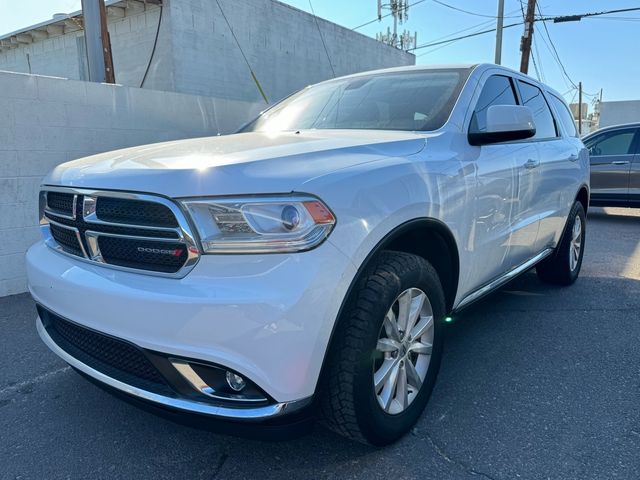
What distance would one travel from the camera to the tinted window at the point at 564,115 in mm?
4612

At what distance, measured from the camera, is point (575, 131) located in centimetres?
500

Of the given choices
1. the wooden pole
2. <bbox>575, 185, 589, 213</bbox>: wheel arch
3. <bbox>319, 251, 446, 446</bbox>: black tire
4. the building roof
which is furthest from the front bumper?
the building roof

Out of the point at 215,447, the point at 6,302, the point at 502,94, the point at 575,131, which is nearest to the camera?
the point at 215,447

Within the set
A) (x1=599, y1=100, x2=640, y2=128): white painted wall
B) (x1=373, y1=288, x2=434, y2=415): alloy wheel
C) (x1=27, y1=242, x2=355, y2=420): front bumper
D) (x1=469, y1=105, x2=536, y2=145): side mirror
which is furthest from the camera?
(x1=599, y1=100, x2=640, y2=128): white painted wall

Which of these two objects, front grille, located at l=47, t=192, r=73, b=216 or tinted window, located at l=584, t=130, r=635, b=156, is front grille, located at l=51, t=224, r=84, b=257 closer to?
front grille, located at l=47, t=192, r=73, b=216

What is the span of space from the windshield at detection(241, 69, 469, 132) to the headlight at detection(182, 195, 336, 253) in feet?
4.06

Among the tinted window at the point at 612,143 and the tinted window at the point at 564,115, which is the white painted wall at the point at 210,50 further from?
the tinted window at the point at 564,115

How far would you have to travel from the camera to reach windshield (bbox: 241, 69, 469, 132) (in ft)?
9.38

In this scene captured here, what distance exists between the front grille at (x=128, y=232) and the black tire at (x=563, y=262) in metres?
3.77

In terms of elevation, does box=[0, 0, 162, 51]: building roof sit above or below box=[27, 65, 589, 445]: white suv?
above

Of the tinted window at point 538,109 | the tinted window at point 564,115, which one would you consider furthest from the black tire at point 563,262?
the tinted window at point 538,109

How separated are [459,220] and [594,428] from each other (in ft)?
3.96

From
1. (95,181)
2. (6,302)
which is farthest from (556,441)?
(6,302)

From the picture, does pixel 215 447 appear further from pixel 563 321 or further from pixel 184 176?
pixel 563 321
